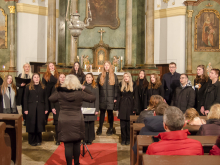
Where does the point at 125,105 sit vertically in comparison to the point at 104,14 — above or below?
below

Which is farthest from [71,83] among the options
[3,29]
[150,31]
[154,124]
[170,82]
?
[3,29]

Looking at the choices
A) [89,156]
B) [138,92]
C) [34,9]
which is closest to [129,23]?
[34,9]

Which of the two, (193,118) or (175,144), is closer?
(175,144)

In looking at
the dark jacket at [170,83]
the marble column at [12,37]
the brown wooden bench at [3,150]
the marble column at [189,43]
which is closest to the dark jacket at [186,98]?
the dark jacket at [170,83]

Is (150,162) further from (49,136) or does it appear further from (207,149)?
(49,136)

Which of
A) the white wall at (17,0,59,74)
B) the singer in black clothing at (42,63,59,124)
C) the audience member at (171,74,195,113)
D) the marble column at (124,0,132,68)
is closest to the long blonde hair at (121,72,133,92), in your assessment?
the audience member at (171,74,195,113)

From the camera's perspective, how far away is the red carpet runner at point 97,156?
174 inches

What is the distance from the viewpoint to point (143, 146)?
98.7 inches

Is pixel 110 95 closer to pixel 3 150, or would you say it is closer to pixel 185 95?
pixel 185 95

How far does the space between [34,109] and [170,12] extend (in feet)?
29.1

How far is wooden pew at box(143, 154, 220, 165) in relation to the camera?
180 centimetres

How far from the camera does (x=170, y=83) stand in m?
6.50

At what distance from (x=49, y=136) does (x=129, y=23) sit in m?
7.79

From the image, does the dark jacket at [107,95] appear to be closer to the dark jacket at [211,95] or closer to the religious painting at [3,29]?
the dark jacket at [211,95]
